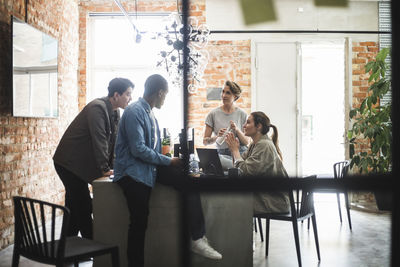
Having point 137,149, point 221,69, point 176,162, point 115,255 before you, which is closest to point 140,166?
point 137,149

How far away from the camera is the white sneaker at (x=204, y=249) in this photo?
2.55 metres

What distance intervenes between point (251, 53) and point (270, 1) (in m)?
4.81

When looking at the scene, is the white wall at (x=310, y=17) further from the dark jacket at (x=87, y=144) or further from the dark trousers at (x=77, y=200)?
the dark trousers at (x=77, y=200)

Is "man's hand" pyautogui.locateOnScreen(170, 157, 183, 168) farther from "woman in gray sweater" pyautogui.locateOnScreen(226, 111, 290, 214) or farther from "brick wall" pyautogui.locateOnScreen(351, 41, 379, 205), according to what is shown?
"brick wall" pyautogui.locateOnScreen(351, 41, 379, 205)

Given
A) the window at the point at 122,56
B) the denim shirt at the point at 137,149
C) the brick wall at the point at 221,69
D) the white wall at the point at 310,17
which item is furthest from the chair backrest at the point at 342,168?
the window at the point at 122,56

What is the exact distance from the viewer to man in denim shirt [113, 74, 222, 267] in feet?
7.97

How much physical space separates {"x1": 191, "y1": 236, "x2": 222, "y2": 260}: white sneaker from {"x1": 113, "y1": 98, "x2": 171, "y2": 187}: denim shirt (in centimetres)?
49

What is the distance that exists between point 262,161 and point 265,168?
58 mm

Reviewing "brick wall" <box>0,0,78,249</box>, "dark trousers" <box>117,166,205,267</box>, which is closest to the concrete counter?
"dark trousers" <box>117,166,205,267</box>

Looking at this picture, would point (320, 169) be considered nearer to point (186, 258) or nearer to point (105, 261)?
point (105, 261)

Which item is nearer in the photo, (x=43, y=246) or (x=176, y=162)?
(x=43, y=246)

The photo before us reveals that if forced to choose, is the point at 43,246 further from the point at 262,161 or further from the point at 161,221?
the point at 262,161

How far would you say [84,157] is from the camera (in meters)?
3.00

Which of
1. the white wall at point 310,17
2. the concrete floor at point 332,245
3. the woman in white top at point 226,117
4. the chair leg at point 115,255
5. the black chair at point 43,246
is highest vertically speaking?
the white wall at point 310,17
